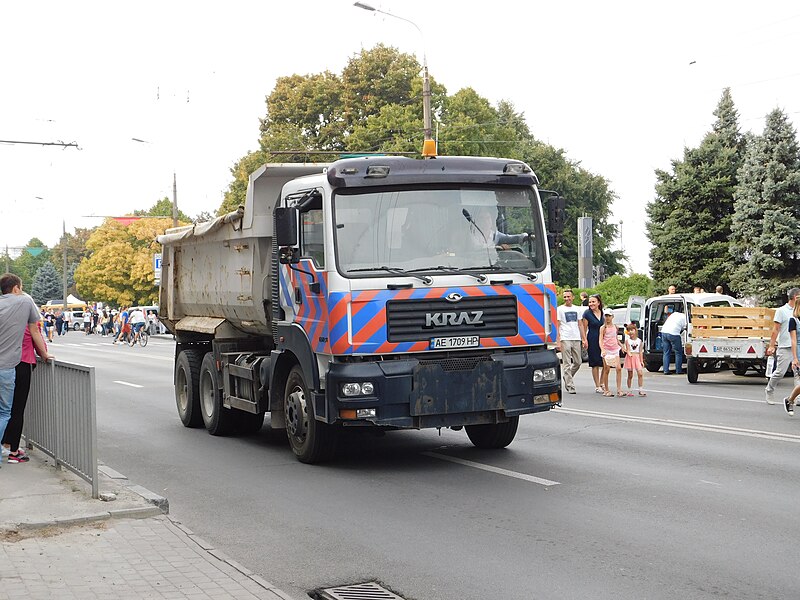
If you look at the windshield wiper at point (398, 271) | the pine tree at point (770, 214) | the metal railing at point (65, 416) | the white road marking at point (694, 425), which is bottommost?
the white road marking at point (694, 425)

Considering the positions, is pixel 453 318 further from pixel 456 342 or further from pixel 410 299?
pixel 410 299

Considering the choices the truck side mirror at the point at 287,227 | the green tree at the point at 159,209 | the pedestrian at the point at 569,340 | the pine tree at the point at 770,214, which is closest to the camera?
the truck side mirror at the point at 287,227

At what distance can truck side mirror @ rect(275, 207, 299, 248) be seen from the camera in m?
10.7

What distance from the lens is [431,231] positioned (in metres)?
10.5

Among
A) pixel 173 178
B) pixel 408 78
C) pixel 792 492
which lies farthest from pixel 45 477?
pixel 408 78

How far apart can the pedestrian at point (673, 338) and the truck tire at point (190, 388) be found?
13437 millimetres

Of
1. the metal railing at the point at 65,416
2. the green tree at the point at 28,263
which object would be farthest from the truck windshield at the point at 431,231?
the green tree at the point at 28,263

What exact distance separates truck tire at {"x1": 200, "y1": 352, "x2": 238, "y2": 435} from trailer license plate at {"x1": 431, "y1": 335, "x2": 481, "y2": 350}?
429 centimetres

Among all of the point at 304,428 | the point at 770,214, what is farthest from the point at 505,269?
the point at 770,214

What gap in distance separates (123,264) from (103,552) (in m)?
86.2

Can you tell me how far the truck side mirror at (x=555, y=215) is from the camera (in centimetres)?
1106

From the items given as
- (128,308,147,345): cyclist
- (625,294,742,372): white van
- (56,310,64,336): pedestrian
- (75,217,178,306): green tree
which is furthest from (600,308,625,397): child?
(75,217,178,306): green tree

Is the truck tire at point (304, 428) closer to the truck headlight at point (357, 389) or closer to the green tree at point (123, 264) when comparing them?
the truck headlight at point (357, 389)

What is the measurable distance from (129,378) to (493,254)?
16.7 meters
